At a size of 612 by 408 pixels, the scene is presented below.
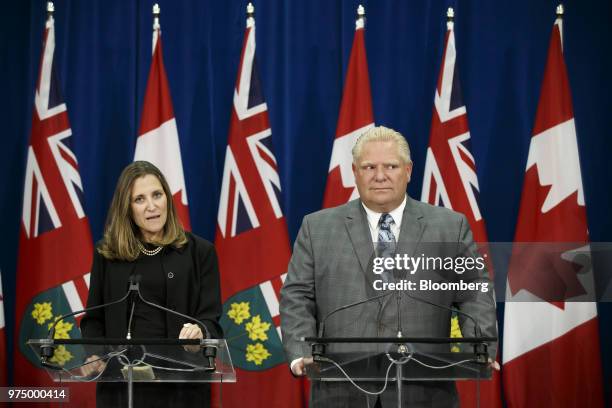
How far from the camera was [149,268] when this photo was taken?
3.25 metres

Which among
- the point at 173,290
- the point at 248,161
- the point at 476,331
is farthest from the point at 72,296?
the point at 476,331

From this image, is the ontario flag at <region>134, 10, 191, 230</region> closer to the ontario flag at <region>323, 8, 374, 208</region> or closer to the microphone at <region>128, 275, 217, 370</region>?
the ontario flag at <region>323, 8, 374, 208</region>

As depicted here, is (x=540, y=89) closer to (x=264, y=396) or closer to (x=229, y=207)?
(x=229, y=207)

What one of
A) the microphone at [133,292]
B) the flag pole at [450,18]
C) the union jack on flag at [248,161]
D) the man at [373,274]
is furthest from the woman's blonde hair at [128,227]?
the flag pole at [450,18]

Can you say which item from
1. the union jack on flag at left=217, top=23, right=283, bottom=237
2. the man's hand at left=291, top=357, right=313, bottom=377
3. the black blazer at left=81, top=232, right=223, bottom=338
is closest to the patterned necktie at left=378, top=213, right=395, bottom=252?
the man's hand at left=291, top=357, right=313, bottom=377

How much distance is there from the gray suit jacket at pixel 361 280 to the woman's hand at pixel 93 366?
619 mm

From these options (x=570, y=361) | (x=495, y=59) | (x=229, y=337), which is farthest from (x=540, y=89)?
(x=229, y=337)

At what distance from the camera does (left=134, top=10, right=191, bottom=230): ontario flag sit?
5426 mm

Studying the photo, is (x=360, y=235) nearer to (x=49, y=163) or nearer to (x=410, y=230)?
(x=410, y=230)

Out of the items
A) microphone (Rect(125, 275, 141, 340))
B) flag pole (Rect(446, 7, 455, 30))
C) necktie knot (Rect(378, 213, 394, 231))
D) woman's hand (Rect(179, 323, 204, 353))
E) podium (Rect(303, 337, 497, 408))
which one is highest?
flag pole (Rect(446, 7, 455, 30))

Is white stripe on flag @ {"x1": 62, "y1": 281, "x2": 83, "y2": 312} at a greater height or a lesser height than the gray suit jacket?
greater

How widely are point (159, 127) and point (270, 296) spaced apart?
1.25 metres

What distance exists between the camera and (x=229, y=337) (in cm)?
536

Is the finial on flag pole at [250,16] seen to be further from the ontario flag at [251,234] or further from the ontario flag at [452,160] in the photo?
the ontario flag at [452,160]
